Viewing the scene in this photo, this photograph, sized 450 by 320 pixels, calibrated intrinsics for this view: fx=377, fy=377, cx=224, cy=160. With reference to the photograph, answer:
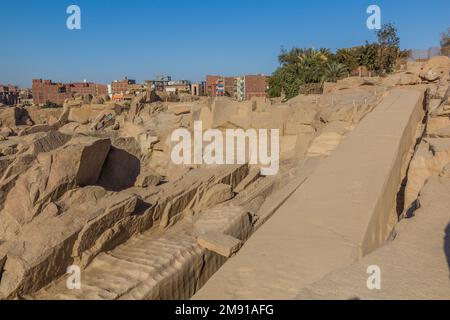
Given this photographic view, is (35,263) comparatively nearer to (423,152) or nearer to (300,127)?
(423,152)

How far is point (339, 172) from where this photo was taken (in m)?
5.35

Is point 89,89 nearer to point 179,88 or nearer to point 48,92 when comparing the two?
point 48,92

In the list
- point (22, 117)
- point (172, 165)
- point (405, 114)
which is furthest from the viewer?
point (22, 117)

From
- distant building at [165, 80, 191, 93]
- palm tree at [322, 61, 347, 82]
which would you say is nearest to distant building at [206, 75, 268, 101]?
distant building at [165, 80, 191, 93]

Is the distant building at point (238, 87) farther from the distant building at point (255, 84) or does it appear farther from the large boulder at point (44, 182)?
the large boulder at point (44, 182)

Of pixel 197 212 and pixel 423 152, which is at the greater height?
pixel 423 152

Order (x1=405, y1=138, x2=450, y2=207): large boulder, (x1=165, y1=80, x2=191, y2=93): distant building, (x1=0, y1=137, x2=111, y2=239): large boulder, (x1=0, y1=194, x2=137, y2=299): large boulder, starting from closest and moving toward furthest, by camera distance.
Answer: (x1=0, y1=194, x2=137, y2=299): large boulder
(x1=0, y1=137, x2=111, y2=239): large boulder
(x1=405, y1=138, x2=450, y2=207): large boulder
(x1=165, y1=80, x2=191, y2=93): distant building

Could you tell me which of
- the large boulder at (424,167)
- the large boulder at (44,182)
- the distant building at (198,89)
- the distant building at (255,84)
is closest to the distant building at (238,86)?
the distant building at (255,84)

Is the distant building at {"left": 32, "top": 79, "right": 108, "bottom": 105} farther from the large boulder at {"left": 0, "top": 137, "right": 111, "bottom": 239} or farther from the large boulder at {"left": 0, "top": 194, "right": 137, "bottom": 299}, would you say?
Result: the large boulder at {"left": 0, "top": 194, "right": 137, "bottom": 299}

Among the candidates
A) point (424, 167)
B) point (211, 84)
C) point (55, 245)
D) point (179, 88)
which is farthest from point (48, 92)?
point (424, 167)

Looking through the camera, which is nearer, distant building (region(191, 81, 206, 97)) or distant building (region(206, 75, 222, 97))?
distant building (region(206, 75, 222, 97))
